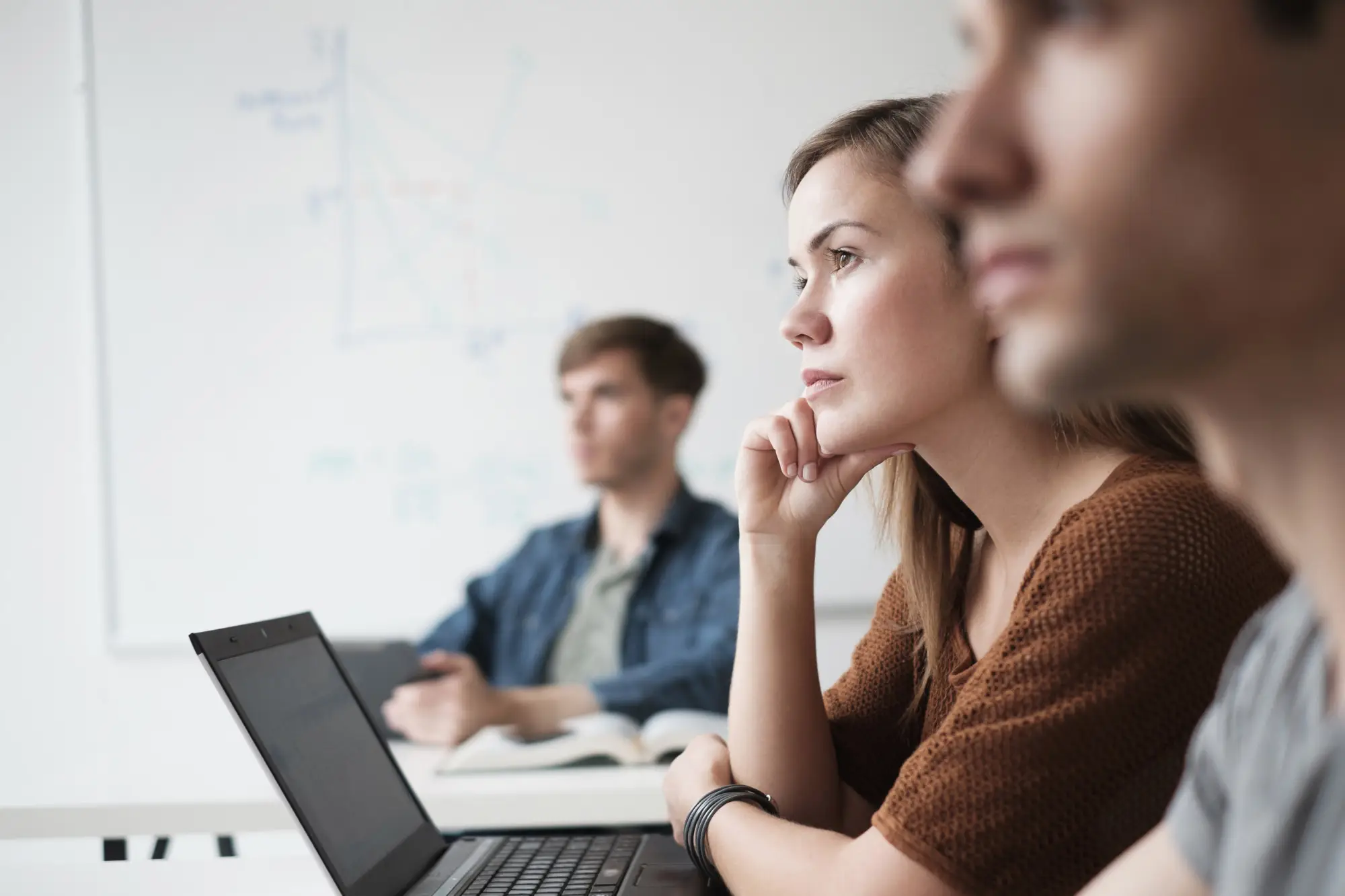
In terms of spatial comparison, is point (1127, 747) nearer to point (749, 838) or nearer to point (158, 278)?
point (749, 838)

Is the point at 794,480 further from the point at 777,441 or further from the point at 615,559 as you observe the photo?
the point at 615,559

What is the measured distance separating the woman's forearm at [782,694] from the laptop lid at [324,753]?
0.33 metres

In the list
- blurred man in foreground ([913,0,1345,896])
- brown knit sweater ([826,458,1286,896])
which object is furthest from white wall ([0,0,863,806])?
blurred man in foreground ([913,0,1345,896])

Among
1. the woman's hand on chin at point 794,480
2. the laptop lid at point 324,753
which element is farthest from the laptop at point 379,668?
the woman's hand on chin at point 794,480

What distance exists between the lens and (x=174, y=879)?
1163mm

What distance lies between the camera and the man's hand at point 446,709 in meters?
2.21

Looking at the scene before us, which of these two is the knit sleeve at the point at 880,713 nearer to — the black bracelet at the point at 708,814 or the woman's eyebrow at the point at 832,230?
the black bracelet at the point at 708,814

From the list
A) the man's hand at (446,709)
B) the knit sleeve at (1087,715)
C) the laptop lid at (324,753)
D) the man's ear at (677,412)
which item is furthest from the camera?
the man's ear at (677,412)

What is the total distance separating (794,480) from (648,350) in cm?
165

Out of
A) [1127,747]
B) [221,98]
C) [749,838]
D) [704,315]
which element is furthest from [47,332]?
[1127,747]

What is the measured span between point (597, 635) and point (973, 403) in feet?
6.02

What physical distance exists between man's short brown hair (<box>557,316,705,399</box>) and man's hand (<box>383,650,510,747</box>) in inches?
34.6

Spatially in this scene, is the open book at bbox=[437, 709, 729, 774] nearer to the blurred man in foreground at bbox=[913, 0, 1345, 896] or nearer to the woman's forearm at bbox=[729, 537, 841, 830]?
the woman's forearm at bbox=[729, 537, 841, 830]

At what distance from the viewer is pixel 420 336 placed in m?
2.96
